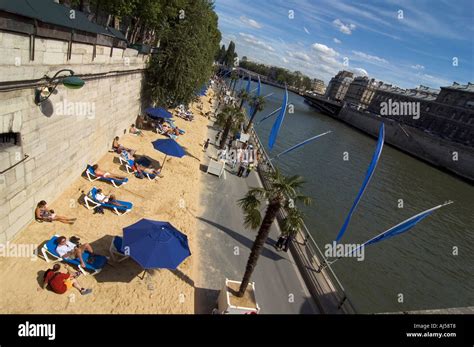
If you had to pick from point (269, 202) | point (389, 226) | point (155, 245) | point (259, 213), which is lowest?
point (389, 226)

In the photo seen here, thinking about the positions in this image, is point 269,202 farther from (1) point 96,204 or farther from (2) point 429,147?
(2) point 429,147

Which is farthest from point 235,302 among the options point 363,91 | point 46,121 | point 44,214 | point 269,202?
point 363,91

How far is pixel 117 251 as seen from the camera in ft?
33.9

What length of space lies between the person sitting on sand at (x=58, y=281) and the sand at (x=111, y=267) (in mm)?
137

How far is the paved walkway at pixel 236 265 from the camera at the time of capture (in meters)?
10.6

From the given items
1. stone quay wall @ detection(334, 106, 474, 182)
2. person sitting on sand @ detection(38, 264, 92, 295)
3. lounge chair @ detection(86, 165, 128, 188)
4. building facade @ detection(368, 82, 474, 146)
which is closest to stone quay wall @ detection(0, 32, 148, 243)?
lounge chair @ detection(86, 165, 128, 188)

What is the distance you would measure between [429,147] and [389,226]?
49.7m

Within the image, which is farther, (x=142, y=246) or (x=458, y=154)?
(x=458, y=154)

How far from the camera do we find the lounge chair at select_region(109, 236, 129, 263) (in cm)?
1032

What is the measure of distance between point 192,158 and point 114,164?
5829 mm

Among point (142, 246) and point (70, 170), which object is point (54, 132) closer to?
point (70, 170)
